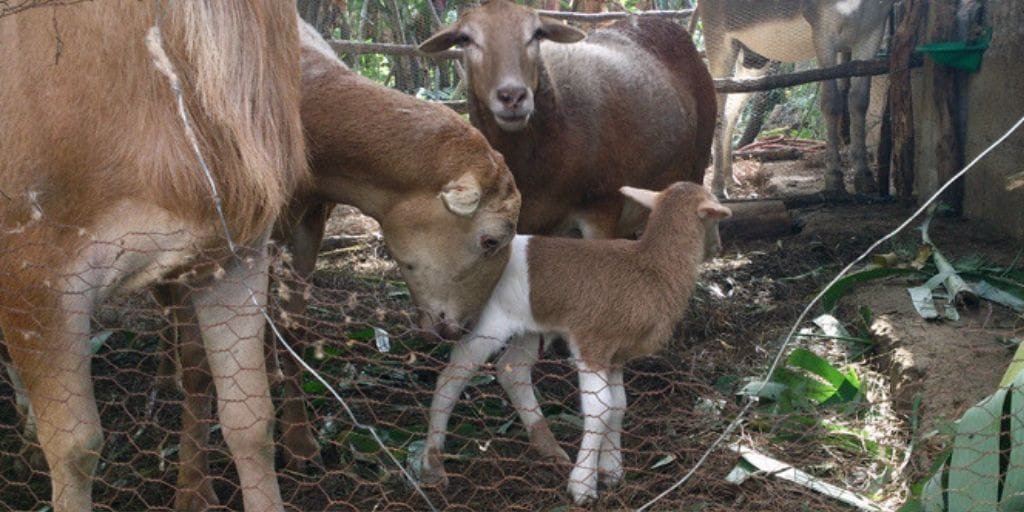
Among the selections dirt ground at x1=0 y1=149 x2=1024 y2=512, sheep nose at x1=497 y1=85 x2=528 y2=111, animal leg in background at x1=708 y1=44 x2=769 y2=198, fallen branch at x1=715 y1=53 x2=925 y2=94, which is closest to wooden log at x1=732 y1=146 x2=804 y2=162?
animal leg in background at x1=708 y1=44 x2=769 y2=198

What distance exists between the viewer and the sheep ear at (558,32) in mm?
6234

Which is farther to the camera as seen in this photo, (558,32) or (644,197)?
(558,32)

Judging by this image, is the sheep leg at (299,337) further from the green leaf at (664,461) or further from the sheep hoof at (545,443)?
the green leaf at (664,461)

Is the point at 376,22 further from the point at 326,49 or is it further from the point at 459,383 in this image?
the point at 459,383

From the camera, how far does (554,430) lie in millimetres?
4957

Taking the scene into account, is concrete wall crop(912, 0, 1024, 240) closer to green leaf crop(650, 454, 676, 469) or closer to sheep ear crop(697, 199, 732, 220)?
sheep ear crop(697, 199, 732, 220)

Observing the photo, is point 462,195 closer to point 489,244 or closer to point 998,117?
point 489,244

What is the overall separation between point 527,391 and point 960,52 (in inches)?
170

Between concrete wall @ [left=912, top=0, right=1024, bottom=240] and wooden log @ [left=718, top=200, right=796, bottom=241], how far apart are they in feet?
3.15

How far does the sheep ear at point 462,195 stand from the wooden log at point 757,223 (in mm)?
3784

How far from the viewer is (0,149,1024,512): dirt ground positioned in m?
4.11

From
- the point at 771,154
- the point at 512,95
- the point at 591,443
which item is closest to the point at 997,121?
the point at 512,95

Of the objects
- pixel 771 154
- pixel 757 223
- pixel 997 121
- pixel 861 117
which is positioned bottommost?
pixel 771 154

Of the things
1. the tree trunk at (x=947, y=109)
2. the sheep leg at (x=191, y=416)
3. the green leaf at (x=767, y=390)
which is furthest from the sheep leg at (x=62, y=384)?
the tree trunk at (x=947, y=109)
